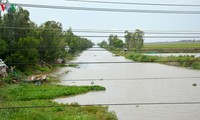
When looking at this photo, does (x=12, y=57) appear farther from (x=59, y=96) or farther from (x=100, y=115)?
(x=100, y=115)

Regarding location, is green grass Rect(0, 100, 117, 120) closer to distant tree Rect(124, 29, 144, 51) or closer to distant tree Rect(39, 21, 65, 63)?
distant tree Rect(124, 29, 144, 51)

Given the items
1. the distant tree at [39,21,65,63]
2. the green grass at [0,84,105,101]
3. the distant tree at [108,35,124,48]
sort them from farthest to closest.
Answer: the distant tree at [39,21,65,63]
the green grass at [0,84,105,101]
the distant tree at [108,35,124,48]

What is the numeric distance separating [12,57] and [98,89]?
373 inches

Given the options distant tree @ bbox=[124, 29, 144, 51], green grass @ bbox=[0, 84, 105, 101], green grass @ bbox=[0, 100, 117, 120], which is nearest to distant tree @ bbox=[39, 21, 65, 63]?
distant tree @ bbox=[124, 29, 144, 51]

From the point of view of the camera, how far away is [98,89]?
2412 centimetres

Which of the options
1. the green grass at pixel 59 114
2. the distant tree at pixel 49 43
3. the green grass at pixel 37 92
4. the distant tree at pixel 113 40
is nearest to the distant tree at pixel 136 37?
the distant tree at pixel 113 40

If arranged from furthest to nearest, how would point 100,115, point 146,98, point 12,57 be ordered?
point 12,57 → point 146,98 → point 100,115

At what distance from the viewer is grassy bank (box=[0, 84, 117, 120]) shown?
13.3 meters

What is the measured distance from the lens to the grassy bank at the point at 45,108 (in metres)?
13.3

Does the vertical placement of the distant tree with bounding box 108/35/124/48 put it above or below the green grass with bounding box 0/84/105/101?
above

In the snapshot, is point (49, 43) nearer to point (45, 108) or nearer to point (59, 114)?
point (45, 108)

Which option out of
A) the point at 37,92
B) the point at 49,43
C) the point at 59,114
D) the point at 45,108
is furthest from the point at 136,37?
the point at 49,43

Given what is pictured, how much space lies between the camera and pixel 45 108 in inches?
640

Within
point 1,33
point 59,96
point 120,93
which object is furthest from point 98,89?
point 1,33
